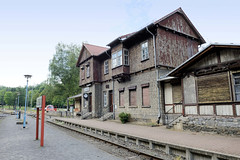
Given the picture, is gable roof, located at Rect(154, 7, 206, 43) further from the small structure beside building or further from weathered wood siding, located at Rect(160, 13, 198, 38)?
the small structure beside building

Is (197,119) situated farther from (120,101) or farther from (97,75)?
(97,75)

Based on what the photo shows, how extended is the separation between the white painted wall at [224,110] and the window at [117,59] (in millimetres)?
9935

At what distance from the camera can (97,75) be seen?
2289 cm

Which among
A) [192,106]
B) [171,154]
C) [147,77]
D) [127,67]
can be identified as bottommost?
[171,154]

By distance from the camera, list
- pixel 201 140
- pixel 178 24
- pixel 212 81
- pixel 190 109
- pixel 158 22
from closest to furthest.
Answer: pixel 201 140 → pixel 212 81 → pixel 190 109 → pixel 158 22 → pixel 178 24

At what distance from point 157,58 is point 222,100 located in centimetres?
618

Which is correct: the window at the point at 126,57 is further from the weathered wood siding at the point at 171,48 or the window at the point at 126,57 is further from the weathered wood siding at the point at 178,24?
the weathered wood siding at the point at 178,24

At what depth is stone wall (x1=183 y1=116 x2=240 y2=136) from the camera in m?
8.79

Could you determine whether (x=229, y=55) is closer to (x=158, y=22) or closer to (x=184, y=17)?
(x=158, y=22)

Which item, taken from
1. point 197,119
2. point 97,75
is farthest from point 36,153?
point 97,75

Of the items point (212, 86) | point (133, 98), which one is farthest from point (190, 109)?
point (133, 98)

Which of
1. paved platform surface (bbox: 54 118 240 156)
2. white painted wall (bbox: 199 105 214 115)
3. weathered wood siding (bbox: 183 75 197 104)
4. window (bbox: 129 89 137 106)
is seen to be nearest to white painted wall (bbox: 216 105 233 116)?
white painted wall (bbox: 199 105 214 115)

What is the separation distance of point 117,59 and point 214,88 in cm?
1006

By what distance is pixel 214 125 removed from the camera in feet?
31.5
